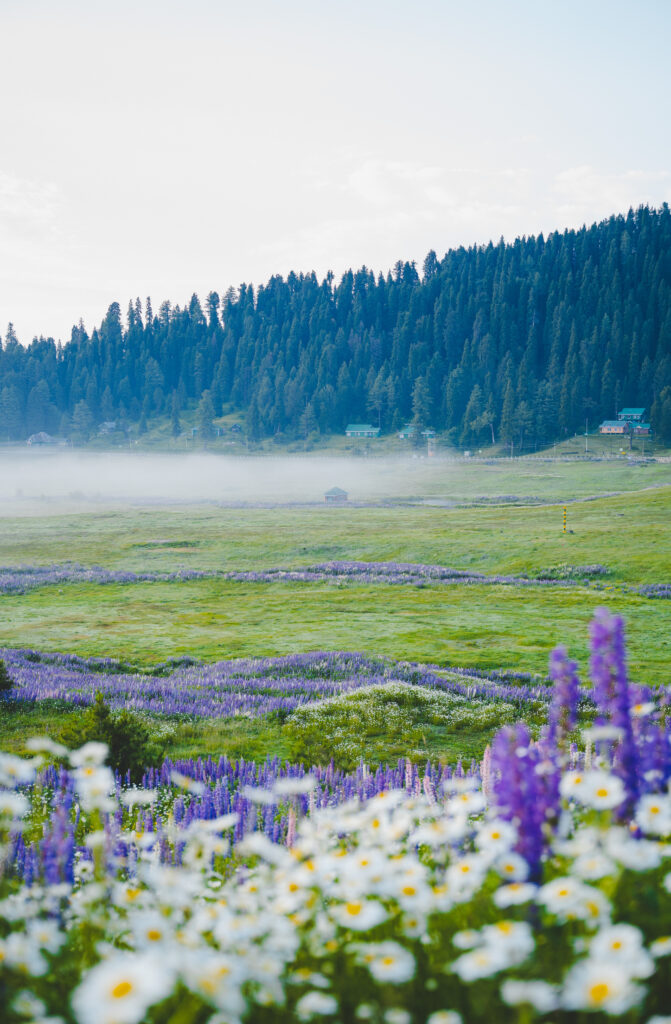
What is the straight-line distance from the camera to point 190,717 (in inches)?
617

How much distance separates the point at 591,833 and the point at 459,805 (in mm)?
640

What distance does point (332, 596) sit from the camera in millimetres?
35438

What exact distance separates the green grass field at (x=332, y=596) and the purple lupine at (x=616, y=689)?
10.7m

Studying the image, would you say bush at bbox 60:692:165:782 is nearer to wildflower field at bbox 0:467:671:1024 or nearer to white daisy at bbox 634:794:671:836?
wildflower field at bbox 0:467:671:1024

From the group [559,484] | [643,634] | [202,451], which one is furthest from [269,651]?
[202,451]

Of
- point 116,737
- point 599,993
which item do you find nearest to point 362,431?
point 116,737

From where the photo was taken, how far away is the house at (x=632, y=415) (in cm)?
16312

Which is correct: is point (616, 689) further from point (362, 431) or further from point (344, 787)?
point (362, 431)

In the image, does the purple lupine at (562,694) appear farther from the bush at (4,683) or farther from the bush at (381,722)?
the bush at (4,683)

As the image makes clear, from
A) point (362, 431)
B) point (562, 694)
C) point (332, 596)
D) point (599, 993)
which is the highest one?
point (362, 431)

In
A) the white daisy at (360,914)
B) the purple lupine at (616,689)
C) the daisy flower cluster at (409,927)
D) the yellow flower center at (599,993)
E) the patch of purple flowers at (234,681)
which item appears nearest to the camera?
the yellow flower center at (599,993)

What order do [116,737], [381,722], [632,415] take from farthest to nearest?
[632,415], [381,722], [116,737]

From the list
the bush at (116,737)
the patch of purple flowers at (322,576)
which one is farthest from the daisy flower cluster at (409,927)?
the patch of purple flowers at (322,576)

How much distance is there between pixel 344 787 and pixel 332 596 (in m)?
27.0
